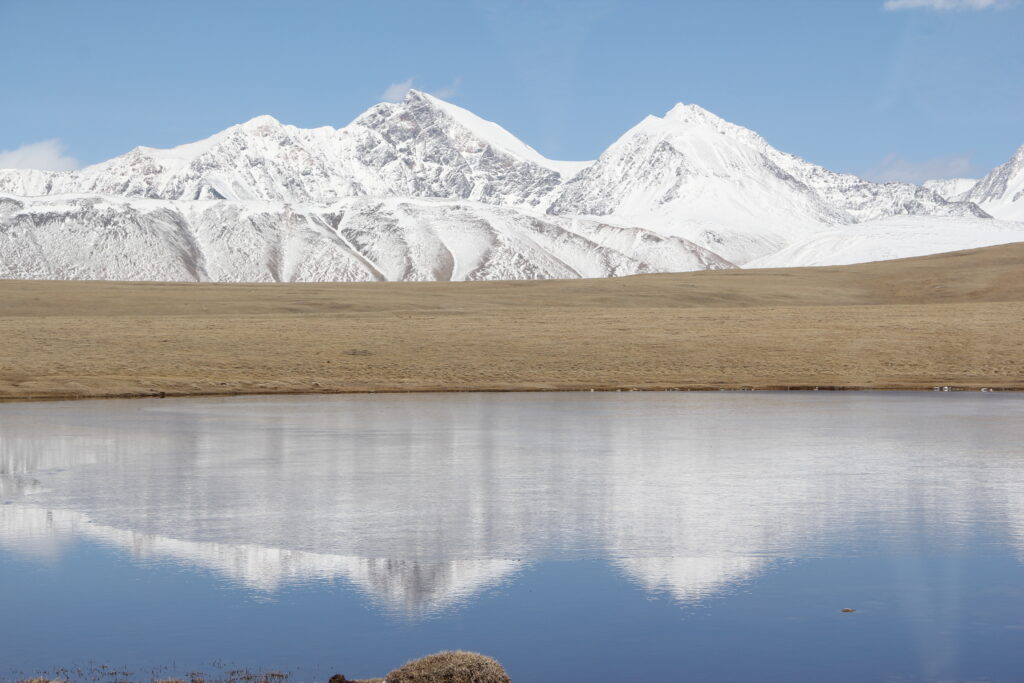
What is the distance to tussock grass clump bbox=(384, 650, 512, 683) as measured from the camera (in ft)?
29.5

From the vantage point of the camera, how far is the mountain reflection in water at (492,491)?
48.9 feet

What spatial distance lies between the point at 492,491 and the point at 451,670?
11.3 meters

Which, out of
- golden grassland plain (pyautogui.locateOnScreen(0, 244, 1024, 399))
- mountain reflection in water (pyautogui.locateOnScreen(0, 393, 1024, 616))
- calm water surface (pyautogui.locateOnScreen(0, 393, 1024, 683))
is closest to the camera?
calm water surface (pyautogui.locateOnScreen(0, 393, 1024, 683))

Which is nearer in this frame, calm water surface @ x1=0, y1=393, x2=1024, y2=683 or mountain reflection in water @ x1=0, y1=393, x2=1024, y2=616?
calm water surface @ x1=0, y1=393, x2=1024, y2=683

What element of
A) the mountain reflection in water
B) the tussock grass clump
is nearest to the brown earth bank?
the tussock grass clump

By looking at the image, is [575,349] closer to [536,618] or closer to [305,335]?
[305,335]

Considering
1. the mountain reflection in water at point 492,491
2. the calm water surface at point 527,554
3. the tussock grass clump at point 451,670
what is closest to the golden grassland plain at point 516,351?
the mountain reflection in water at point 492,491

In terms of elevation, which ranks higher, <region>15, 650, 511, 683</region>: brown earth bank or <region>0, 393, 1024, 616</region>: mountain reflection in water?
<region>0, 393, 1024, 616</region>: mountain reflection in water

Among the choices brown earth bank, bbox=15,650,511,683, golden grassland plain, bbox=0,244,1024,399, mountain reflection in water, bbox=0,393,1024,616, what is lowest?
brown earth bank, bbox=15,650,511,683

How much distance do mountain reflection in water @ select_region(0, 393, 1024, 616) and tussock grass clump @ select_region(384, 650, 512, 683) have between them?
3.24m

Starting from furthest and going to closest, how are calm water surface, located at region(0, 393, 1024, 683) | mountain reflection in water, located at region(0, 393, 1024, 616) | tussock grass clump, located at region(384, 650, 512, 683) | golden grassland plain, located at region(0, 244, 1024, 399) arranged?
golden grassland plain, located at region(0, 244, 1024, 399), mountain reflection in water, located at region(0, 393, 1024, 616), calm water surface, located at region(0, 393, 1024, 683), tussock grass clump, located at region(384, 650, 512, 683)

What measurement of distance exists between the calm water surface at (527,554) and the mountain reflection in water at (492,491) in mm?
88

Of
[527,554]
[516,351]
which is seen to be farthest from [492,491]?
[516,351]

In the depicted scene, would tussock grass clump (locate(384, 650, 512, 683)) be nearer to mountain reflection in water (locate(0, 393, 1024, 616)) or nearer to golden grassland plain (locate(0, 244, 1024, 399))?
mountain reflection in water (locate(0, 393, 1024, 616))
